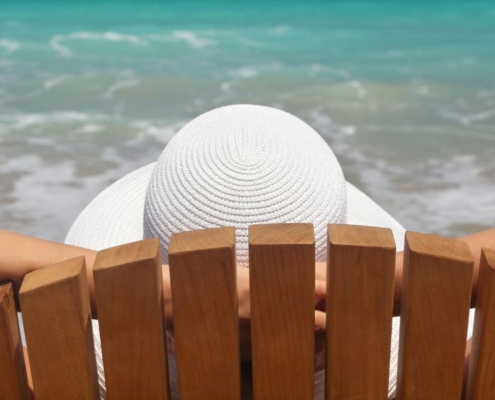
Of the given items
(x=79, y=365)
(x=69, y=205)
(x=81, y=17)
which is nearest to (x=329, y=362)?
(x=79, y=365)

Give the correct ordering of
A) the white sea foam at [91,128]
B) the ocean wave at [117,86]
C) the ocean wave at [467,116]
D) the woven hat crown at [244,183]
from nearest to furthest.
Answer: the woven hat crown at [244,183] < the white sea foam at [91,128] < the ocean wave at [467,116] < the ocean wave at [117,86]

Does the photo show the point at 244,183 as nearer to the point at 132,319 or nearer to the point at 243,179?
the point at 243,179

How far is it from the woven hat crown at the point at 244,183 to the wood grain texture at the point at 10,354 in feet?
2.07

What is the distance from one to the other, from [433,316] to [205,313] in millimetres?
372

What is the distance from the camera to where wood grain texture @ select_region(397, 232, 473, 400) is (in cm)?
121

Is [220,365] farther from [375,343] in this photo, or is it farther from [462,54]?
[462,54]

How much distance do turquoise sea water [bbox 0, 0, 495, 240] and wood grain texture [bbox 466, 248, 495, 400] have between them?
357 cm

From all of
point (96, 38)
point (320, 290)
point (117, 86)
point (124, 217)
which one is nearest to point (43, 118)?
point (117, 86)

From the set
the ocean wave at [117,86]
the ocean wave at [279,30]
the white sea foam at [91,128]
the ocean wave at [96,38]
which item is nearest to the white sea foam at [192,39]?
the ocean wave at [96,38]

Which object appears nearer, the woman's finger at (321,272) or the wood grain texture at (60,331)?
the wood grain texture at (60,331)

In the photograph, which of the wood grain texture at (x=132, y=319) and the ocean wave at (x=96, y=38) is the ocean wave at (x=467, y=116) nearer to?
the wood grain texture at (x=132, y=319)

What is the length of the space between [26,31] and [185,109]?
25.6 ft

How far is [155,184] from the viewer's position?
201cm

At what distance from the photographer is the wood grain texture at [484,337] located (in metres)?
1.23
